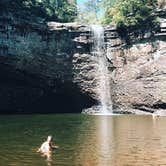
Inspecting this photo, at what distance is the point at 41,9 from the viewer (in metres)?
67.8

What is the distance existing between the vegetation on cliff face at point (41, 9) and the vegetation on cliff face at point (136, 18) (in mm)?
10408

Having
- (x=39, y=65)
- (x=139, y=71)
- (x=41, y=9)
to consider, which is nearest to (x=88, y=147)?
(x=39, y=65)

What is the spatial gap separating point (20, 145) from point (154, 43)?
4051cm

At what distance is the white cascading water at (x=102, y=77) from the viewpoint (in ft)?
222

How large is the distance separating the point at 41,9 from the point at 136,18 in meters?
14.6

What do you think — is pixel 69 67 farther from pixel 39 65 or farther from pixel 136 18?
pixel 136 18

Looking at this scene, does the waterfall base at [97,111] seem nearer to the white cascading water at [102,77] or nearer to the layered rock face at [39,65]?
the white cascading water at [102,77]

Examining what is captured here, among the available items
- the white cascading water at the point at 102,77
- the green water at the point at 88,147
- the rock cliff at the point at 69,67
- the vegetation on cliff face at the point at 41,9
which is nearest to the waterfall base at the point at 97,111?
the white cascading water at the point at 102,77

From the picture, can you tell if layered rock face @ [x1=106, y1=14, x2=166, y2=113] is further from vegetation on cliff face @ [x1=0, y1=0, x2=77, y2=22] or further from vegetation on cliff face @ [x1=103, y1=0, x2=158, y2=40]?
vegetation on cliff face @ [x1=0, y1=0, x2=77, y2=22]

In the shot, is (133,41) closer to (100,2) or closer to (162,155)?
(162,155)

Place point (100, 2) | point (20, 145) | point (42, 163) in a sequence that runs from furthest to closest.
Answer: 1. point (100, 2)
2. point (20, 145)
3. point (42, 163)

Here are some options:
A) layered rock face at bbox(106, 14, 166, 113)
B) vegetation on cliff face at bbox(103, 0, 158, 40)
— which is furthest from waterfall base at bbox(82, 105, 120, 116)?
vegetation on cliff face at bbox(103, 0, 158, 40)

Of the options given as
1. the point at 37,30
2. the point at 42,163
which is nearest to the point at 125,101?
the point at 37,30

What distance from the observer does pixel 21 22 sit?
63219 mm
